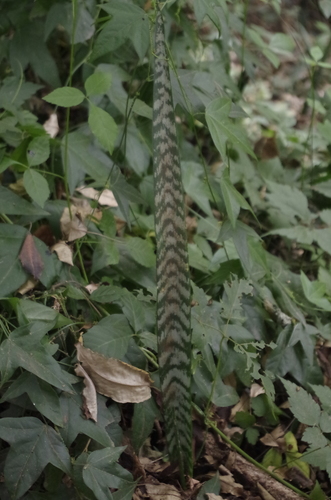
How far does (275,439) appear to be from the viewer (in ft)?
4.33

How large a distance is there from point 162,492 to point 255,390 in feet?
1.26

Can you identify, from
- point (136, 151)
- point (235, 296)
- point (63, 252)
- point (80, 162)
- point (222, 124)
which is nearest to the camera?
point (222, 124)

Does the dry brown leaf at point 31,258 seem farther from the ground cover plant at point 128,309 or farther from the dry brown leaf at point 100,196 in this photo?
the dry brown leaf at point 100,196

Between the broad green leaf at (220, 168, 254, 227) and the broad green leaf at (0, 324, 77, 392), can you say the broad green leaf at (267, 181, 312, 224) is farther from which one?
the broad green leaf at (0, 324, 77, 392)

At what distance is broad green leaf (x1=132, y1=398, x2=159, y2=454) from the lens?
1.06m

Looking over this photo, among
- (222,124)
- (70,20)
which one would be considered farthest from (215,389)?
(70,20)

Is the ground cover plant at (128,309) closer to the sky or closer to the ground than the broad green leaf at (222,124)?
closer to the ground

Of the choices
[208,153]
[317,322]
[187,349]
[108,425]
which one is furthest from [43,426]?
[208,153]

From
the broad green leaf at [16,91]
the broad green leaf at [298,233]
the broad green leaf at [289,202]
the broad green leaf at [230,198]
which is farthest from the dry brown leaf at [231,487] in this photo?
the broad green leaf at [16,91]

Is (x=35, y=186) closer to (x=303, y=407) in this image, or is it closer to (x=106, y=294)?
(x=106, y=294)

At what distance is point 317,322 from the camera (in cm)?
146

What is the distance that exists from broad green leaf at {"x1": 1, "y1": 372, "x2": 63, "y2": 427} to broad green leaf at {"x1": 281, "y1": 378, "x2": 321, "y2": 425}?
1.61 ft

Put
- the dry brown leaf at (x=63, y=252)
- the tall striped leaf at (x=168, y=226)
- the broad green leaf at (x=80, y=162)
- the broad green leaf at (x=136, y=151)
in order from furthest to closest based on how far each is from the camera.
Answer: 1. the broad green leaf at (x=136, y=151)
2. the broad green leaf at (x=80, y=162)
3. the dry brown leaf at (x=63, y=252)
4. the tall striped leaf at (x=168, y=226)

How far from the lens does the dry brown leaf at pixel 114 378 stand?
1055 mm
